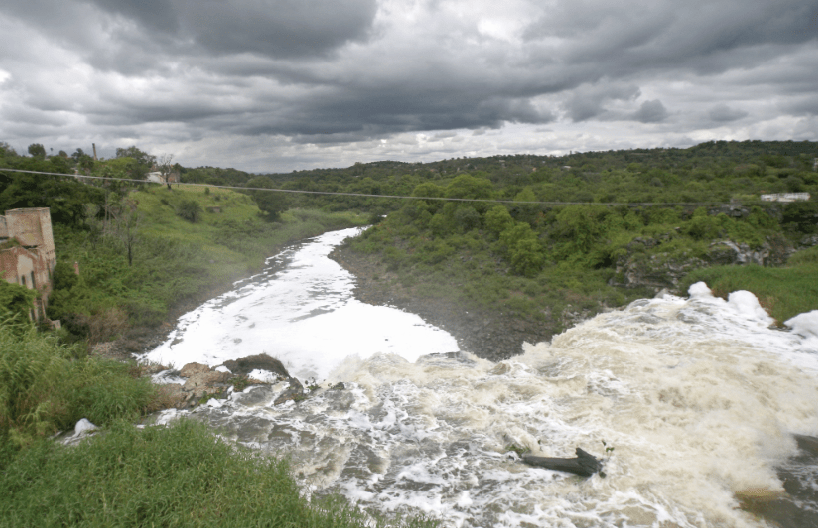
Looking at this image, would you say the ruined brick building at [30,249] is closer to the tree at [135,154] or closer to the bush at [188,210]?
the bush at [188,210]

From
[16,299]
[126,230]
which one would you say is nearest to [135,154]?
[126,230]

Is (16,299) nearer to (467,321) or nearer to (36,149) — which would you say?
(467,321)

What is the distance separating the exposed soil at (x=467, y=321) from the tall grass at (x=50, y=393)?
33.4 feet

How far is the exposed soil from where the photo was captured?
566 inches

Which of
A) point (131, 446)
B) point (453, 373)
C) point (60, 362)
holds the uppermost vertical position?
point (60, 362)

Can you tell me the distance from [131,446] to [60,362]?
248 centimetres

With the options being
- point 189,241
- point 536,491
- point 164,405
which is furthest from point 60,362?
point 189,241

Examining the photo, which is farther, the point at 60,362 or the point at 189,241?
the point at 189,241

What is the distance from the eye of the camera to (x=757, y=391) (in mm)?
8023

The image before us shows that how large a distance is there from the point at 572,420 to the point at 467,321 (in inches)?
354

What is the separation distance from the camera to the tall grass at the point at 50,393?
230 inches

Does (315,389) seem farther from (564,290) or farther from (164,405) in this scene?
(564,290)

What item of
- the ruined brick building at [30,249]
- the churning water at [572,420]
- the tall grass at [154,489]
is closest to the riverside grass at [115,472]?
the tall grass at [154,489]

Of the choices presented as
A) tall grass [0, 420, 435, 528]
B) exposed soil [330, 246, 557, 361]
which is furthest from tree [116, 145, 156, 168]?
tall grass [0, 420, 435, 528]
